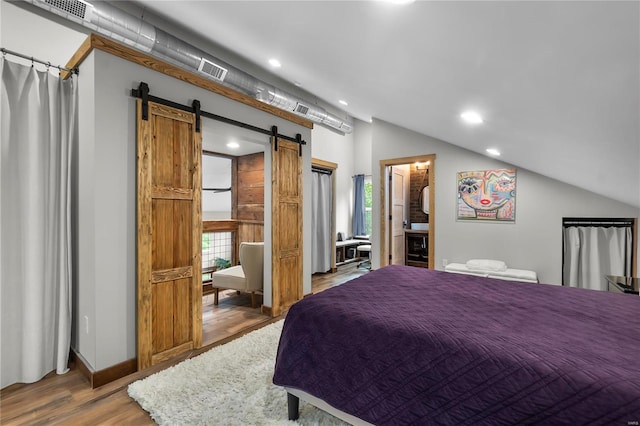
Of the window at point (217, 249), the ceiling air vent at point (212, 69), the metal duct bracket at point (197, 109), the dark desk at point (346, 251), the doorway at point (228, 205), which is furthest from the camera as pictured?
the dark desk at point (346, 251)

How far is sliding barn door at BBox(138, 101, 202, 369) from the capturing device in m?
2.34

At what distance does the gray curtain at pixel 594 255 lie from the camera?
361cm

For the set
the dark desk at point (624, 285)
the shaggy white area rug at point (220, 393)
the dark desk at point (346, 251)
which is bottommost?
the shaggy white area rug at point (220, 393)

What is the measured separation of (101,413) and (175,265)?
3.58ft

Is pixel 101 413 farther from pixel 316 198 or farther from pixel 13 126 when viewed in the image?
pixel 316 198

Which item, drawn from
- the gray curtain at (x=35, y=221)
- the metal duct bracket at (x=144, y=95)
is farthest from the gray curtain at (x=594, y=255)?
the gray curtain at (x=35, y=221)

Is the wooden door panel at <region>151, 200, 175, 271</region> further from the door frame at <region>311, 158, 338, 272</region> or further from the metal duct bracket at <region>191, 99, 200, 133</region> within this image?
the door frame at <region>311, 158, 338, 272</region>

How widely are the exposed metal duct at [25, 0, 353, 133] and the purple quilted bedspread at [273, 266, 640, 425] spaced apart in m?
2.83

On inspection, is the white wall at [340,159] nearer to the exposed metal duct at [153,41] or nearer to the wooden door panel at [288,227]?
the exposed metal duct at [153,41]

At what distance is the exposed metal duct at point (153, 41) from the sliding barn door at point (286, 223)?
34.7 inches

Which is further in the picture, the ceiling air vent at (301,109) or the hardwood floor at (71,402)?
the ceiling air vent at (301,109)

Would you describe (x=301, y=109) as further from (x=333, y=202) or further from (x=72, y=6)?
(x=72, y=6)

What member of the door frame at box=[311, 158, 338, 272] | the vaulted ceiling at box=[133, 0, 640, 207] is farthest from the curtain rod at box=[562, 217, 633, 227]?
the door frame at box=[311, 158, 338, 272]

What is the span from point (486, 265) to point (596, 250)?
1.28m
